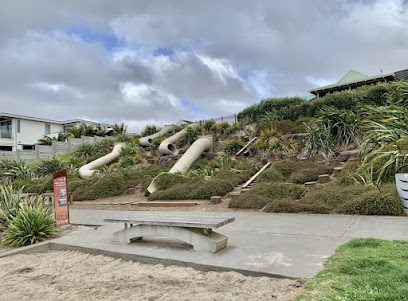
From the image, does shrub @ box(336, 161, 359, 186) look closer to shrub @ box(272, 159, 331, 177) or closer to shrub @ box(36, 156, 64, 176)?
shrub @ box(272, 159, 331, 177)

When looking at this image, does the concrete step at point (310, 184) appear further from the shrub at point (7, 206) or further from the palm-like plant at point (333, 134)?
the shrub at point (7, 206)

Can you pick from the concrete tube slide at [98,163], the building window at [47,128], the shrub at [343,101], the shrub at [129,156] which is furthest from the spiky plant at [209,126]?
the building window at [47,128]

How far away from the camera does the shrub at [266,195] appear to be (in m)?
9.95

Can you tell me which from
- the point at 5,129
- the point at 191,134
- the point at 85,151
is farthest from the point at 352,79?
the point at 5,129

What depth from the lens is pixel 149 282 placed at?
15.7 ft

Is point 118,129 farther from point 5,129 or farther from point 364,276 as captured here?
point 364,276

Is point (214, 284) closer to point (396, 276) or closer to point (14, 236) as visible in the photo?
point (396, 276)

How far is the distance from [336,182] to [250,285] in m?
6.68

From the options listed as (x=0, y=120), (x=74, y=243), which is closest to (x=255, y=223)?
(x=74, y=243)

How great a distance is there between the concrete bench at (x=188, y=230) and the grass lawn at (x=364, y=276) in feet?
5.53

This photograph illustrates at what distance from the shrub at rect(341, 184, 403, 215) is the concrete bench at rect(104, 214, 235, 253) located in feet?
12.1

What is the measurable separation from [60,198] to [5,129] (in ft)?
145

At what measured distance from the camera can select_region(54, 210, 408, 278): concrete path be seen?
197 inches

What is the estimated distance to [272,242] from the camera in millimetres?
6238
